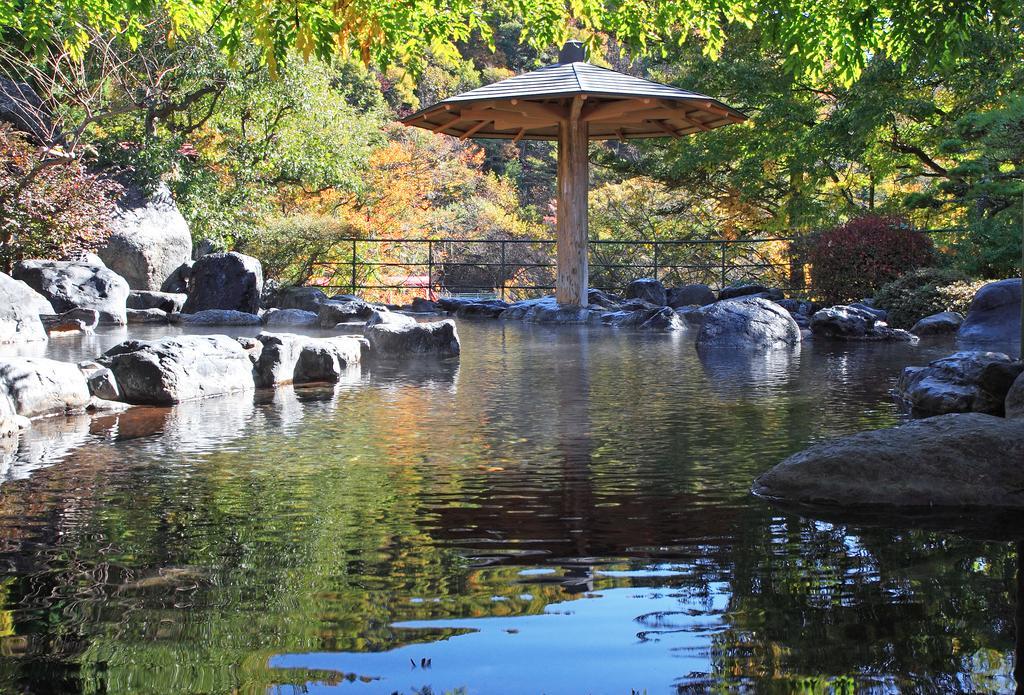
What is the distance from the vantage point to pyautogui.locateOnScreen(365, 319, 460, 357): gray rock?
10250 mm

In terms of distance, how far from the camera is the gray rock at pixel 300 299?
17.2 metres

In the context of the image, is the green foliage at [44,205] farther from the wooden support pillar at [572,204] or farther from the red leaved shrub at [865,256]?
the red leaved shrub at [865,256]

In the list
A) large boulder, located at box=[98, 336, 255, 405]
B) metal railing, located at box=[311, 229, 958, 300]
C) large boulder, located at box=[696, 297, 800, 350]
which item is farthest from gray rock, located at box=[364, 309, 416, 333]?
metal railing, located at box=[311, 229, 958, 300]

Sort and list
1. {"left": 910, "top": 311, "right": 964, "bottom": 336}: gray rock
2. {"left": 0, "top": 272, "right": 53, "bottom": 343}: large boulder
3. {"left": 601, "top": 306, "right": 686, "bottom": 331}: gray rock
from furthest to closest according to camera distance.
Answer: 1. {"left": 601, "top": 306, "right": 686, "bottom": 331}: gray rock
2. {"left": 910, "top": 311, "right": 964, "bottom": 336}: gray rock
3. {"left": 0, "top": 272, "right": 53, "bottom": 343}: large boulder

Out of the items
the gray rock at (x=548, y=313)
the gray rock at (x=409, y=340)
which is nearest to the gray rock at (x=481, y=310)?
the gray rock at (x=548, y=313)

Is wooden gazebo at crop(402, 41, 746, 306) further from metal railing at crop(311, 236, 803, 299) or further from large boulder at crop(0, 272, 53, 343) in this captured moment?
large boulder at crop(0, 272, 53, 343)

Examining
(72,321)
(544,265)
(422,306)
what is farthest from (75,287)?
(544,265)

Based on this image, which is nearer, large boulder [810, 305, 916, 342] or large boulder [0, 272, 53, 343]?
large boulder [0, 272, 53, 343]

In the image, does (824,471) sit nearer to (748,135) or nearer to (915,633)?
(915,633)

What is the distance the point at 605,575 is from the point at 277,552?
1099 millimetres

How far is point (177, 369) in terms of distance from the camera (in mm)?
7262

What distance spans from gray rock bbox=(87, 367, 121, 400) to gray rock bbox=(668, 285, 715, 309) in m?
12.0

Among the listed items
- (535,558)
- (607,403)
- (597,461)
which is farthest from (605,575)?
(607,403)

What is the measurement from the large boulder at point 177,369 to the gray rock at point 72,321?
595cm
